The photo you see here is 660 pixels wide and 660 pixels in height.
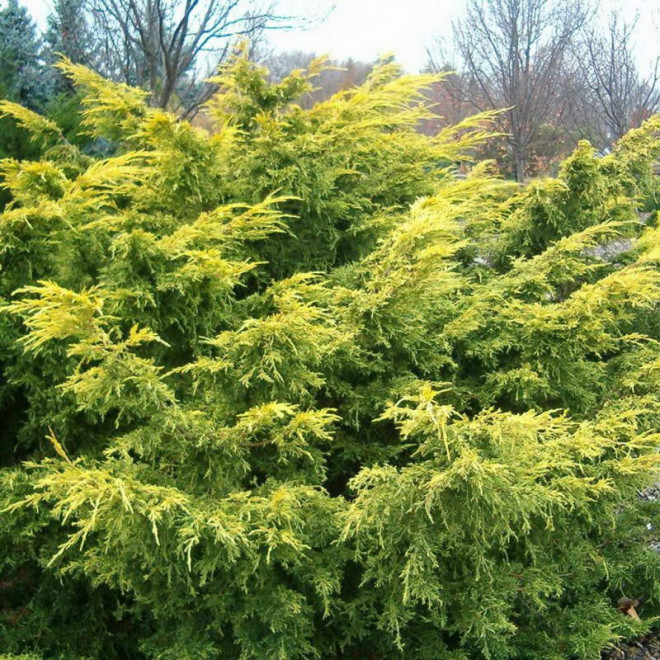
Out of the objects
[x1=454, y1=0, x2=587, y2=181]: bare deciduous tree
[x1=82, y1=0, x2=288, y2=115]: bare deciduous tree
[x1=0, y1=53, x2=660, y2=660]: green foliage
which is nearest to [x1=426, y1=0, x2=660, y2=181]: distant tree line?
[x1=454, y1=0, x2=587, y2=181]: bare deciduous tree

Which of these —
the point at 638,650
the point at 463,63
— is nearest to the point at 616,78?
the point at 463,63

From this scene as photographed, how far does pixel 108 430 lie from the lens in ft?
9.27

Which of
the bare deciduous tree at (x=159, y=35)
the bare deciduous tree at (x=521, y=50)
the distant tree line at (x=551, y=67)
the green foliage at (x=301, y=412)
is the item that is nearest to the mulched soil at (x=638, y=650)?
the green foliage at (x=301, y=412)

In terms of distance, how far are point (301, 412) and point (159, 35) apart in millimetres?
8010

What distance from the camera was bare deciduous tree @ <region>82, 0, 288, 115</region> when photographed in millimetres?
8539

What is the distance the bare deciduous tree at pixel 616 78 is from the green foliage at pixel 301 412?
1072 centimetres

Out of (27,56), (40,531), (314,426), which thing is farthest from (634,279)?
(27,56)

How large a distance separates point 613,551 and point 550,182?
6.59 ft

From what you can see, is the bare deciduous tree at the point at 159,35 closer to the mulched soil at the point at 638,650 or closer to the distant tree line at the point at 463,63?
the distant tree line at the point at 463,63

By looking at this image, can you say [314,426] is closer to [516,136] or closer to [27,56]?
[27,56]

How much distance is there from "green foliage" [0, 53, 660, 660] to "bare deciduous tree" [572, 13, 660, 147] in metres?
10.7

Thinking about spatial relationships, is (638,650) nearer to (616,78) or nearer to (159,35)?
(159,35)

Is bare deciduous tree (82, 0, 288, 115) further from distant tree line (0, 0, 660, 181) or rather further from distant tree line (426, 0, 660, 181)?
distant tree line (426, 0, 660, 181)

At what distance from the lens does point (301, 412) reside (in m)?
2.21
